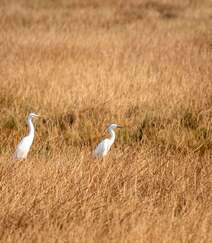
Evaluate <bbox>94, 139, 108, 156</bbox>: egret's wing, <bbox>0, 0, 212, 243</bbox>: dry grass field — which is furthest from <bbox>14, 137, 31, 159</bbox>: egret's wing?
<bbox>94, 139, 108, 156</bbox>: egret's wing

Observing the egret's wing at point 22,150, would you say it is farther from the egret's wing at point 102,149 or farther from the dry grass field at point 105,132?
the egret's wing at point 102,149

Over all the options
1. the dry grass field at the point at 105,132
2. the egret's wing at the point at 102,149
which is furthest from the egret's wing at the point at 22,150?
the egret's wing at the point at 102,149

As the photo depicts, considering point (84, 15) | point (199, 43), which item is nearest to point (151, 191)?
point (199, 43)

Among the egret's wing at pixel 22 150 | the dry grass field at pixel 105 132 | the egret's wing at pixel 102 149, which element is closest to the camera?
the dry grass field at pixel 105 132

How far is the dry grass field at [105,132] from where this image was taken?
14.3 ft

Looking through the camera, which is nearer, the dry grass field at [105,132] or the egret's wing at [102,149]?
the dry grass field at [105,132]

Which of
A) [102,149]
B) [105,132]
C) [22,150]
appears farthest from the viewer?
[105,132]

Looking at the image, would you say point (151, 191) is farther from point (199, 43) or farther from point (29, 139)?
point (199, 43)

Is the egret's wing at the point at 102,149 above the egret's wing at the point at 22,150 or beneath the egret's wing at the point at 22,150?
beneath

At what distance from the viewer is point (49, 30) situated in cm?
1446

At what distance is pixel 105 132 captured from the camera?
746cm

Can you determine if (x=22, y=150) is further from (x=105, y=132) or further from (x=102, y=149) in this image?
(x=105, y=132)

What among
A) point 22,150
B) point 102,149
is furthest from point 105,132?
point 22,150

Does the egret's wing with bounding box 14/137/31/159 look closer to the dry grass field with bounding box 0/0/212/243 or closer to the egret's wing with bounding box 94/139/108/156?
the dry grass field with bounding box 0/0/212/243
